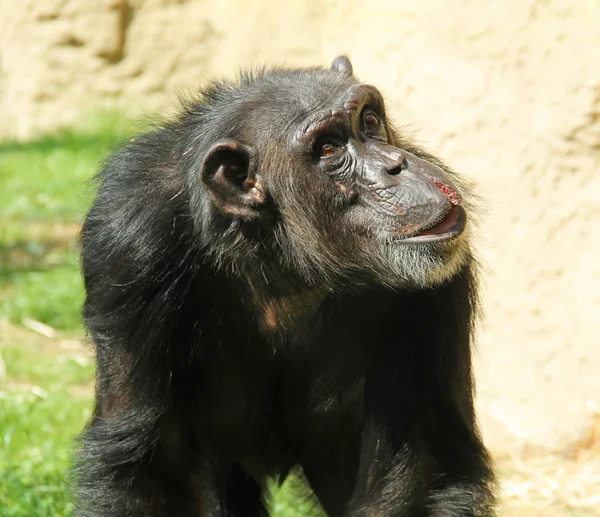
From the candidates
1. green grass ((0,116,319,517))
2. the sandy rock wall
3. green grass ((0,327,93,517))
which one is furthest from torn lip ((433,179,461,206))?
green grass ((0,327,93,517))

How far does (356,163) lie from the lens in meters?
4.42

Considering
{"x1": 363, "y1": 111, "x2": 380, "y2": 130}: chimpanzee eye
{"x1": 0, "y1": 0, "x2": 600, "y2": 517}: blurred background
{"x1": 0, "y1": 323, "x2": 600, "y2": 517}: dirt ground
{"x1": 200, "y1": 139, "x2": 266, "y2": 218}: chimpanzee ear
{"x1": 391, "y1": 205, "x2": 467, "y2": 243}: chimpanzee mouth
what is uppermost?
{"x1": 363, "y1": 111, "x2": 380, "y2": 130}: chimpanzee eye

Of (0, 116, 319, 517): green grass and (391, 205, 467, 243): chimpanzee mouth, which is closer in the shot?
(391, 205, 467, 243): chimpanzee mouth

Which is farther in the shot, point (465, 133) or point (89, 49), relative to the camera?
point (89, 49)

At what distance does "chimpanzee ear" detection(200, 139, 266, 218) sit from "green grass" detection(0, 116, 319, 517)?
2.85ft

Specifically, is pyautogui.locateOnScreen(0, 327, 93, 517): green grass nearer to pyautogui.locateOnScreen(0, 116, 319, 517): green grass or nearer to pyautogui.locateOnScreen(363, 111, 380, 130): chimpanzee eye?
pyautogui.locateOnScreen(0, 116, 319, 517): green grass

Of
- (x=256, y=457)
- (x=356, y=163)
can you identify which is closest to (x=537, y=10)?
(x=356, y=163)

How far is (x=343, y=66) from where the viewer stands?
492cm

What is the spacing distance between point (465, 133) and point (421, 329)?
270 cm

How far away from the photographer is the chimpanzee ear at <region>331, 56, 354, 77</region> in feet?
16.0

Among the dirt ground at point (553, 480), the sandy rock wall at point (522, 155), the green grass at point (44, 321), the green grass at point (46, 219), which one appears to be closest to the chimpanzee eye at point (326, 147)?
the green grass at point (44, 321)

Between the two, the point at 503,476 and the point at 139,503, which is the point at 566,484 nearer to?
the point at 503,476

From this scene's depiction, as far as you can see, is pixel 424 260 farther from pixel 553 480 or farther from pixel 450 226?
pixel 553 480

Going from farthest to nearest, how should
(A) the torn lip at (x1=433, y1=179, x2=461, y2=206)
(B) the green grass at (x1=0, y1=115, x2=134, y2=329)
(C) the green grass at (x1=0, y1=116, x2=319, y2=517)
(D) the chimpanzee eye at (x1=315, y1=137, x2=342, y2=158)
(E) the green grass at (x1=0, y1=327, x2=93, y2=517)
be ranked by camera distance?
(B) the green grass at (x1=0, y1=115, x2=134, y2=329) → (C) the green grass at (x1=0, y1=116, x2=319, y2=517) → (E) the green grass at (x1=0, y1=327, x2=93, y2=517) → (D) the chimpanzee eye at (x1=315, y1=137, x2=342, y2=158) → (A) the torn lip at (x1=433, y1=179, x2=461, y2=206)
